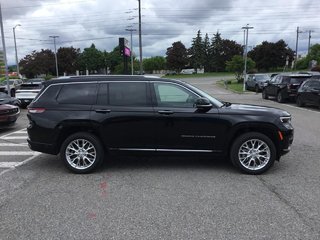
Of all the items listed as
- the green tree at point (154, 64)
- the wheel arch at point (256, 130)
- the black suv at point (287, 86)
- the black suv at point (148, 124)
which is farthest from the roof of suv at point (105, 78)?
the green tree at point (154, 64)

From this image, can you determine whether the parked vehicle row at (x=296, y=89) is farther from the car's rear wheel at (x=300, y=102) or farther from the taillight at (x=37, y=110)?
the taillight at (x=37, y=110)

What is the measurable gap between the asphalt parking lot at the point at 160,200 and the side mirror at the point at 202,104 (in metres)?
1.19

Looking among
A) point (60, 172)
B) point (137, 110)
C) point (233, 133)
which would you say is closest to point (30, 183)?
point (60, 172)

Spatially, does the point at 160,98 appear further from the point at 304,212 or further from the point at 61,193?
the point at 304,212

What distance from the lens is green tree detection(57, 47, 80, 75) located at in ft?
348

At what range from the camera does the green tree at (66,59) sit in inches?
4181

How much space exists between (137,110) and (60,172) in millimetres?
1880

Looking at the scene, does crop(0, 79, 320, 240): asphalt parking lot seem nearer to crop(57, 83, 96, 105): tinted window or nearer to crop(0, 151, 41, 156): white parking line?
crop(0, 151, 41, 156): white parking line

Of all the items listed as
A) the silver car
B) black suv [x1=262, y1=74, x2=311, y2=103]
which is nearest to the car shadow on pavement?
Result: black suv [x1=262, y1=74, x2=311, y2=103]

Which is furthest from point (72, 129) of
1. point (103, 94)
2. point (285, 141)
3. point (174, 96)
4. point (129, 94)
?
point (285, 141)

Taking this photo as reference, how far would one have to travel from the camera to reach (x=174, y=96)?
6.41 m

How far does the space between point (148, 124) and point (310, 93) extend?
13491mm

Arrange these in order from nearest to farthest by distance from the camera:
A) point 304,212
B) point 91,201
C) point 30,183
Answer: point 304,212 < point 91,201 < point 30,183

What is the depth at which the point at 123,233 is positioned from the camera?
3990 millimetres
